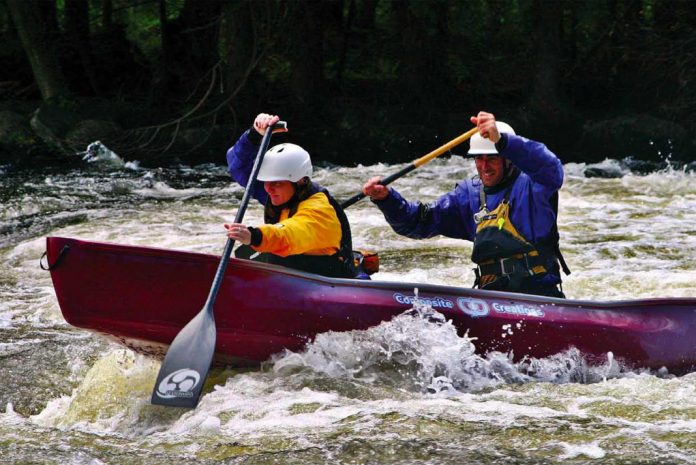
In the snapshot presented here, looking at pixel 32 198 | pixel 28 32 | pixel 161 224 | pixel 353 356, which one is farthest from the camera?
pixel 28 32

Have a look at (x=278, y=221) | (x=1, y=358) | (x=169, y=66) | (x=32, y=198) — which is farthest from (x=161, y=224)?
(x=169, y=66)

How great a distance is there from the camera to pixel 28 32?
14.9 meters

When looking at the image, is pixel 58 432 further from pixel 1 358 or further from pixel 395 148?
pixel 395 148

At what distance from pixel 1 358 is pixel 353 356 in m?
2.01

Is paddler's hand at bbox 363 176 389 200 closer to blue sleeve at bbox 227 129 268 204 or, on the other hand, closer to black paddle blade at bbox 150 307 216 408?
blue sleeve at bbox 227 129 268 204

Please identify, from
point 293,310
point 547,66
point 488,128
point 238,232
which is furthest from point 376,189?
point 547,66

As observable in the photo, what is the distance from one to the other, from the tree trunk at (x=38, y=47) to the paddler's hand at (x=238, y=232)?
11300 millimetres

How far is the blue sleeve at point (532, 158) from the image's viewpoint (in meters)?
4.83

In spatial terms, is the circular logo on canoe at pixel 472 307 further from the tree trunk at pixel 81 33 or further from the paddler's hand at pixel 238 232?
the tree trunk at pixel 81 33

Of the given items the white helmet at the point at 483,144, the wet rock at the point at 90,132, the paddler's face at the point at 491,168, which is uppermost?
the white helmet at the point at 483,144

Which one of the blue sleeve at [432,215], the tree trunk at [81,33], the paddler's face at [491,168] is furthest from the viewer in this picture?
the tree trunk at [81,33]

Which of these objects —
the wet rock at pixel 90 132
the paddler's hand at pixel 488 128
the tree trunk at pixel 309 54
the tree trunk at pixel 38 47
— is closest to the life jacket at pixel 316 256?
the paddler's hand at pixel 488 128

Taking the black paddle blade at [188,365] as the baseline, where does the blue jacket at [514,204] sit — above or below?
above

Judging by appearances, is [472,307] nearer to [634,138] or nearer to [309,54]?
[634,138]
